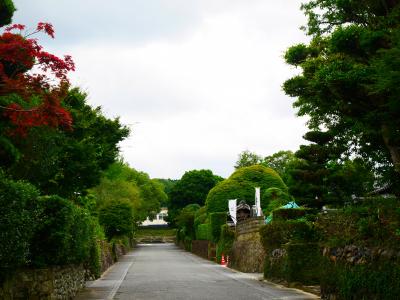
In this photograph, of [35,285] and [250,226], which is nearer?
[35,285]

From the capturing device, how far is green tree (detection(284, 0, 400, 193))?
1295cm

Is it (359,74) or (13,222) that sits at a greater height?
(359,74)

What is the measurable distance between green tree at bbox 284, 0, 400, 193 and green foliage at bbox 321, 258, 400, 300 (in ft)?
12.0

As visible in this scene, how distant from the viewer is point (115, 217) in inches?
1965

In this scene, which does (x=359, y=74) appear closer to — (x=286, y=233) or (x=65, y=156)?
(x=286, y=233)

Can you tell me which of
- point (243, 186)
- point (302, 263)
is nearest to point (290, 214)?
point (302, 263)


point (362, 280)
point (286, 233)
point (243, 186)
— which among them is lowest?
point (362, 280)

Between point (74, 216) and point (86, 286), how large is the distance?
21.4 ft

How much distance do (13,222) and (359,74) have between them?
10180 mm

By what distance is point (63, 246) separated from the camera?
1289 cm

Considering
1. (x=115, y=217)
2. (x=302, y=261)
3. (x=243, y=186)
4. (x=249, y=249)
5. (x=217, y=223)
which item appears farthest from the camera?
(x=115, y=217)

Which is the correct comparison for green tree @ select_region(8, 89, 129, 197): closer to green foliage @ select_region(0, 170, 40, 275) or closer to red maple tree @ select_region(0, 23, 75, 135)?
red maple tree @ select_region(0, 23, 75, 135)

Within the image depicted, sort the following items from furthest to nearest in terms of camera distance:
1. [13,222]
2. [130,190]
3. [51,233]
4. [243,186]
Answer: [130,190] < [243,186] < [51,233] < [13,222]

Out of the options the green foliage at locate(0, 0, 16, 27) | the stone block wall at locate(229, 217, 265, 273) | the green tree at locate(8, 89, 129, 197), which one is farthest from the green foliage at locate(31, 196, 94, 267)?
the stone block wall at locate(229, 217, 265, 273)
